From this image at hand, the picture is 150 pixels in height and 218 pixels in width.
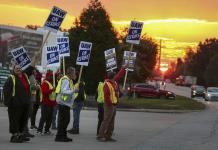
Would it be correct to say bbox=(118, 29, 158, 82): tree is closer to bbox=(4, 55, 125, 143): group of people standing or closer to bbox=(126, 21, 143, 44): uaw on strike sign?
bbox=(126, 21, 143, 44): uaw on strike sign

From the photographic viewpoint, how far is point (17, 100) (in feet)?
48.0

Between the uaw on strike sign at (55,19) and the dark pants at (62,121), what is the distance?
557 cm

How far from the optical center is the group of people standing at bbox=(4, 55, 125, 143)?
1466 centimetres

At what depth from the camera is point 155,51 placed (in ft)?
319

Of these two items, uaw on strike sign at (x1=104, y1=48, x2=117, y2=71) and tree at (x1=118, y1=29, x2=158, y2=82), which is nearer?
uaw on strike sign at (x1=104, y1=48, x2=117, y2=71)

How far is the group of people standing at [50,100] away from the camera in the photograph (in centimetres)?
1466

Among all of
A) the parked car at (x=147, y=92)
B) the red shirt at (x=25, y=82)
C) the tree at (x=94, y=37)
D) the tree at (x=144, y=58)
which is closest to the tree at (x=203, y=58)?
the tree at (x=144, y=58)

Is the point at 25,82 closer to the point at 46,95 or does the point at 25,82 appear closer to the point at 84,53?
the point at 46,95

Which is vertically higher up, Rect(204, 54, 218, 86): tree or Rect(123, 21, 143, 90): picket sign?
Rect(123, 21, 143, 90): picket sign

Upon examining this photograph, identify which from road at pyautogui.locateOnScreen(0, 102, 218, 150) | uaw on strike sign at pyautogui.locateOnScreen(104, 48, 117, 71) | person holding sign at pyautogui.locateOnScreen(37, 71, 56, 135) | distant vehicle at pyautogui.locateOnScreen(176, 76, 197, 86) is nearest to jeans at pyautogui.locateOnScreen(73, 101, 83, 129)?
road at pyautogui.locateOnScreen(0, 102, 218, 150)

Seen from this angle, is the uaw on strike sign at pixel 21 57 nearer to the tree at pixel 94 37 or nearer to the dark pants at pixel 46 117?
the dark pants at pixel 46 117

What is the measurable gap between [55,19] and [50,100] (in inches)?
183

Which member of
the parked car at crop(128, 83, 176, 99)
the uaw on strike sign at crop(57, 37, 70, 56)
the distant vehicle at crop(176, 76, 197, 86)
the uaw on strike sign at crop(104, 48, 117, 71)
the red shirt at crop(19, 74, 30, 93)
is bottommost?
the distant vehicle at crop(176, 76, 197, 86)

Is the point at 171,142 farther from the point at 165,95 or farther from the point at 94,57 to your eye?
the point at 165,95
